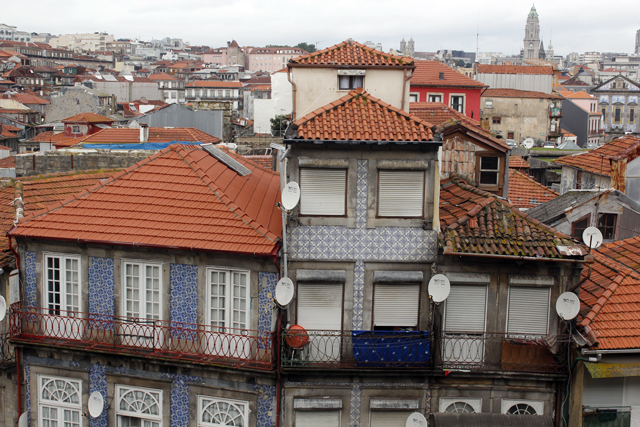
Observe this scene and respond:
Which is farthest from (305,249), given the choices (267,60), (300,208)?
(267,60)

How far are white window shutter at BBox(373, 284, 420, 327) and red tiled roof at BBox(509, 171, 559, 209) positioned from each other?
45.4 ft

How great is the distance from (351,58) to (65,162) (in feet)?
40.7

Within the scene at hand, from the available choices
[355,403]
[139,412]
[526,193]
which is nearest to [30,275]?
[139,412]

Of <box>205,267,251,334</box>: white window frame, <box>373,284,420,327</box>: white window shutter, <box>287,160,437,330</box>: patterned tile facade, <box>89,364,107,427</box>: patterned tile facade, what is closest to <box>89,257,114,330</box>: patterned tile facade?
<box>89,364,107,427</box>: patterned tile facade

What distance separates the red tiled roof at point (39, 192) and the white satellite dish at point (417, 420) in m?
10.9

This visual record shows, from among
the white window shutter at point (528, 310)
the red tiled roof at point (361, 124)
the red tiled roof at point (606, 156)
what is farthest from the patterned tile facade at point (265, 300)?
the red tiled roof at point (606, 156)

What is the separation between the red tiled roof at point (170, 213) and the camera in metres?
16.1

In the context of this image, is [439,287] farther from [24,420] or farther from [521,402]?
[24,420]

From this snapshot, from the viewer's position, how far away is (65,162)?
2609 centimetres

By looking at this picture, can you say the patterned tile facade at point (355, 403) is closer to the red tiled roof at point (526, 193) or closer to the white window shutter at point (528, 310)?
the white window shutter at point (528, 310)

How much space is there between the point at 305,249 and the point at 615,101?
107487 mm

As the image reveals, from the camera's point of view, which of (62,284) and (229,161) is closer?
(62,284)

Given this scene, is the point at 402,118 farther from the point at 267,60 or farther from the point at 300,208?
the point at 267,60

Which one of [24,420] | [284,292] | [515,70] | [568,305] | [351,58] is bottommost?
[24,420]
